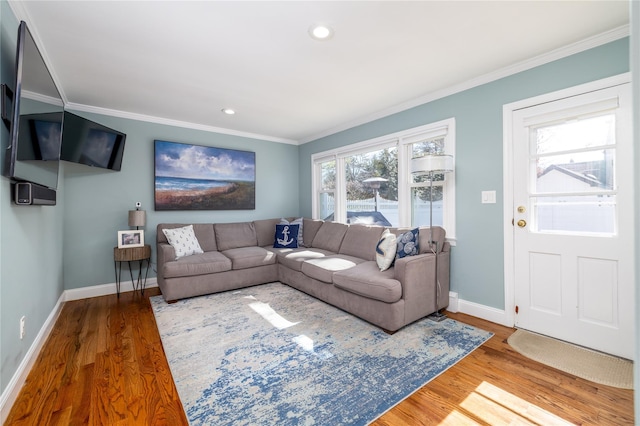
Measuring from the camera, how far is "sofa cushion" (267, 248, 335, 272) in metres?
3.79

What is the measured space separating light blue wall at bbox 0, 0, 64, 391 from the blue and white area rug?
0.89 metres

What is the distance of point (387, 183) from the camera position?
13.3 ft

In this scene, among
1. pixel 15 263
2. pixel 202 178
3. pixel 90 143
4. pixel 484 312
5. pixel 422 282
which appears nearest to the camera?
pixel 15 263

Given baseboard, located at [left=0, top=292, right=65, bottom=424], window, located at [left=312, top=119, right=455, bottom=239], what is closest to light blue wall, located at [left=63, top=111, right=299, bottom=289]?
baseboard, located at [left=0, top=292, right=65, bottom=424]

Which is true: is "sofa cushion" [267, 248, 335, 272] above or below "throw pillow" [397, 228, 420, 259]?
below

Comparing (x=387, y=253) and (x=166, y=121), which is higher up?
(x=166, y=121)

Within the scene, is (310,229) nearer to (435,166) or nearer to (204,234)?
(204,234)

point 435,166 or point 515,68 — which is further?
point 435,166

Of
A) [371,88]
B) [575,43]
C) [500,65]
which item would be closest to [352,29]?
[371,88]

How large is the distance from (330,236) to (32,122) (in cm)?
330

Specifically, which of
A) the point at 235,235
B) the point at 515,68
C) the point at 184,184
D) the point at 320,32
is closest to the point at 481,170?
the point at 515,68

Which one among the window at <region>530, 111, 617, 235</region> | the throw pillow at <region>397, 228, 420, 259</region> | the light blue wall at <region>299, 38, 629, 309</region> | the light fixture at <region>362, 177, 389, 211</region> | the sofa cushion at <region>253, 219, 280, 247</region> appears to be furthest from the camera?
the sofa cushion at <region>253, 219, 280, 247</region>

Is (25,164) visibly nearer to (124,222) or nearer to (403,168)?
(124,222)

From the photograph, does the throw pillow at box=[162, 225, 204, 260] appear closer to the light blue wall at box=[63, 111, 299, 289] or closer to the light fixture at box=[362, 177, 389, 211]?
the light blue wall at box=[63, 111, 299, 289]
